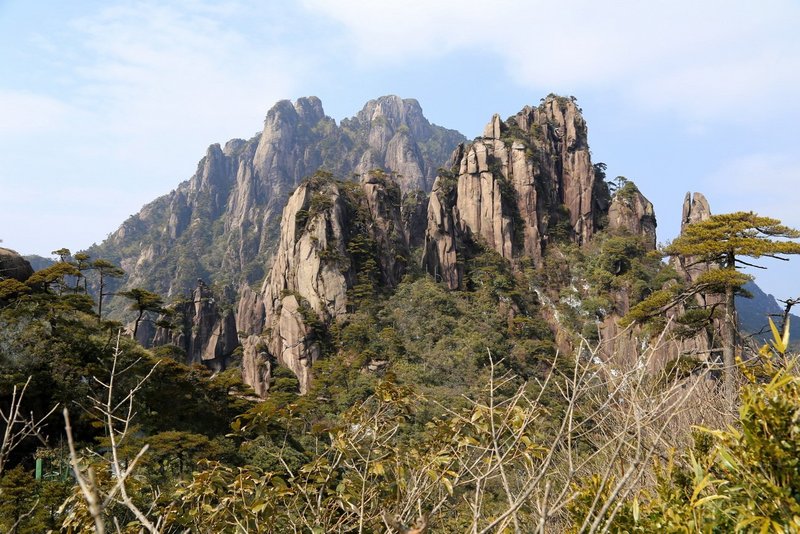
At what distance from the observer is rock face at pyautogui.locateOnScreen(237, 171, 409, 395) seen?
34.6 m

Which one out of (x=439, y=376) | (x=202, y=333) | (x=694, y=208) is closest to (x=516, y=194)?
(x=694, y=208)

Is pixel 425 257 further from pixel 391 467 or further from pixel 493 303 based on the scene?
pixel 391 467

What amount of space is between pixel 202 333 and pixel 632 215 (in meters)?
42.4

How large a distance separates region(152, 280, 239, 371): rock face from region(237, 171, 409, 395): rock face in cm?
203

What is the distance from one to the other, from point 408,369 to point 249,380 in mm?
11409

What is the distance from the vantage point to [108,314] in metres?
72.5

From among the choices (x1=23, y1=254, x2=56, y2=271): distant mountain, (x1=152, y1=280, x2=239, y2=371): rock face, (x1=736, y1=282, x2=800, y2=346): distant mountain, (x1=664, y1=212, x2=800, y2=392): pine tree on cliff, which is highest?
(x1=23, y1=254, x2=56, y2=271): distant mountain

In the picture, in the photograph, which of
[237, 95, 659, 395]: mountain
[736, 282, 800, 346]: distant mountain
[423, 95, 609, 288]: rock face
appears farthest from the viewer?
[736, 282, 800, 346]: distant mountain

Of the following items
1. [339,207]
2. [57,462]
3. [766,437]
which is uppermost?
[339,207]

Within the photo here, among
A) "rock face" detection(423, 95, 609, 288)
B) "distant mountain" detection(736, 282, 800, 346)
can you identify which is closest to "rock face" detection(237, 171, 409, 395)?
"rock face" detection(423, 95, 609, 288)

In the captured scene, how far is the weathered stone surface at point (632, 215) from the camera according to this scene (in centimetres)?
4884

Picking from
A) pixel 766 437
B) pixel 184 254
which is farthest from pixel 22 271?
pixel 184 254

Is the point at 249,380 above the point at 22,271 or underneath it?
underneath

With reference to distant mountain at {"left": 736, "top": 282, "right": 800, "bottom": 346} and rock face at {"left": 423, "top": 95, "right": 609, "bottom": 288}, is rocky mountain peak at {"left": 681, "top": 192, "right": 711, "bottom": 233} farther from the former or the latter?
distant mountain at {"left": 736, "top": 282, "right": 800, "bottom": 346}
